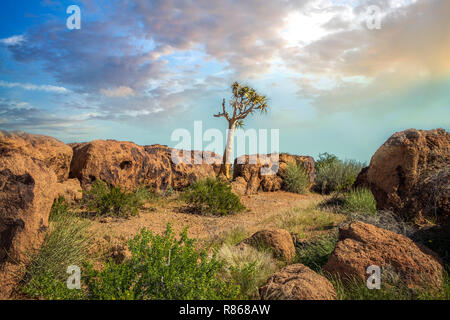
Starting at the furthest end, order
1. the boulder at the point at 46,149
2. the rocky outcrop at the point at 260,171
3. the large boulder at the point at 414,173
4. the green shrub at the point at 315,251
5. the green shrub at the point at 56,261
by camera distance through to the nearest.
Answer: the rocky outcrop at the point at 260,171, the boulder at the point at 46,149, the large boulder at the point at 414,173, the green shrub at the point at 315,251, the green shrub at the point at 56,261

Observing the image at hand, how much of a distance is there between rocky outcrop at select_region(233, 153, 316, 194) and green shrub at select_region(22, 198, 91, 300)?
10.9 meters

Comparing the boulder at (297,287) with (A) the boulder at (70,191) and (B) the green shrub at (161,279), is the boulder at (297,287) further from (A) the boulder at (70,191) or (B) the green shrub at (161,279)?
(A) the boulder at (70,191)

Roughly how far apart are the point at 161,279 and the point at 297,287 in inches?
54.2

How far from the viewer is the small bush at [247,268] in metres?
3.77

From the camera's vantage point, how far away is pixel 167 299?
10.3ft

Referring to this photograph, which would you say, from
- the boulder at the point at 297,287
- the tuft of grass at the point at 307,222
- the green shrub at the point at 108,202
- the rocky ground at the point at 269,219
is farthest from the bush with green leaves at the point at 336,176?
the boulder at the point at 297,287

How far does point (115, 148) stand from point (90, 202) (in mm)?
2549

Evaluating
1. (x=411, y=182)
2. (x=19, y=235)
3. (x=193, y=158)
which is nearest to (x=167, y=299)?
(x=19, y=235)

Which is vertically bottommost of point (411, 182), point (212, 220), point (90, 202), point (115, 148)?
point (212, 220)

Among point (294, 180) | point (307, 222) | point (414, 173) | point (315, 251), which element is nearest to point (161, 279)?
point (315, 251)

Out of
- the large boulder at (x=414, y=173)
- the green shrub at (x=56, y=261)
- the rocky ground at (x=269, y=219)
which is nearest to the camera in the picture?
the green shrub at (x=56, y=261)

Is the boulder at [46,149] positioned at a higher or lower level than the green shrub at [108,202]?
higher

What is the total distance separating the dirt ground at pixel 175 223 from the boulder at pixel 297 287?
2993 millimetres
